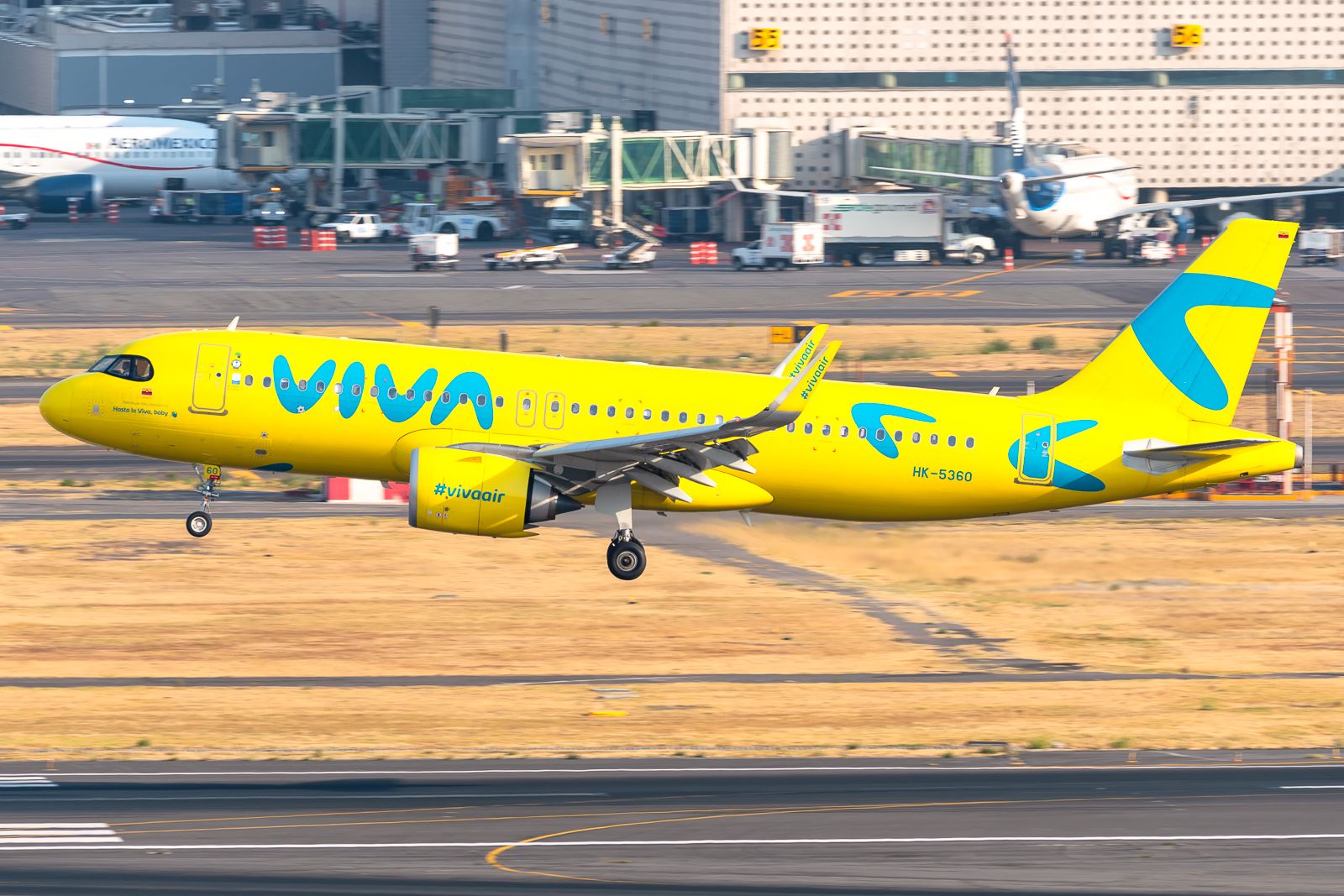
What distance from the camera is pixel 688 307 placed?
103062 millimetres

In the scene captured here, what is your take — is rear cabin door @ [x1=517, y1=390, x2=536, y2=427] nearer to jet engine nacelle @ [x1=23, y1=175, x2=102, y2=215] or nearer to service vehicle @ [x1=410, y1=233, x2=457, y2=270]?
service vehicle @ [x1=410, y1=233, x2=457, y2=270]

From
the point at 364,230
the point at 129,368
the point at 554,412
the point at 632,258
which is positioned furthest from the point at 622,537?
the point at 364,230

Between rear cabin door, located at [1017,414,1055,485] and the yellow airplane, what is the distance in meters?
0.04

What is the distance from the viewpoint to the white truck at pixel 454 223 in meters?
141

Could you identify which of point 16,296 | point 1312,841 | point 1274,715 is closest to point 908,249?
point 16,296

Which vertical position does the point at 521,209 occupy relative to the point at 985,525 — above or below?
above

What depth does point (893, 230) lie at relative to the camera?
426 feet

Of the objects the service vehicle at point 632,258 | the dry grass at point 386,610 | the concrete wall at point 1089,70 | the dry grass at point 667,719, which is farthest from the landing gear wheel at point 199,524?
the concrete wall at point 1089,70

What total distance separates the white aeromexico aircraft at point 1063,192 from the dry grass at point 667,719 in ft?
309

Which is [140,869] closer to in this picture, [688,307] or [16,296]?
[688,307]

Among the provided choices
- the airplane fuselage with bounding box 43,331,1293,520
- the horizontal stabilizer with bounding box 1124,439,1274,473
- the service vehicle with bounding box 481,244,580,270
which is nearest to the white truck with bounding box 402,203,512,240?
the service vehicle with bounding box 481,244,580,270

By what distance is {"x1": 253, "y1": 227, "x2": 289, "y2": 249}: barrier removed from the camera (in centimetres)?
13612

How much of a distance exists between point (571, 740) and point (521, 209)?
397 ft

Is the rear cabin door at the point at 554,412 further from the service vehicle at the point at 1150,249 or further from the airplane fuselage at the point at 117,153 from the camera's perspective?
the airplane fuselage at the point at 117,153
